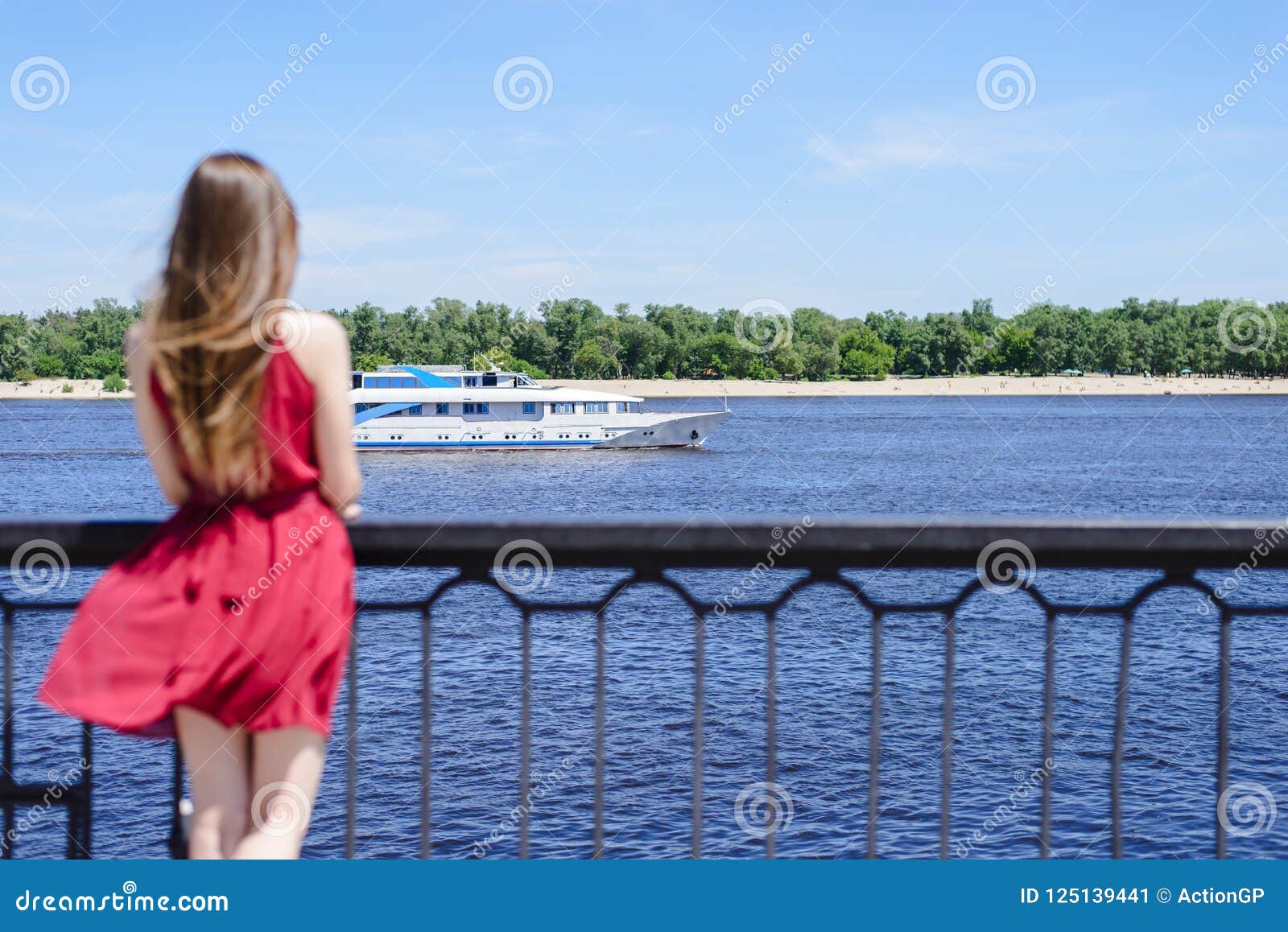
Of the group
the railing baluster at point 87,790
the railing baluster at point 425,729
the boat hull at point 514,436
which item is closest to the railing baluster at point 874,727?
the railing baluster at point 425,729

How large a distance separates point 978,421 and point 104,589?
5924 inches

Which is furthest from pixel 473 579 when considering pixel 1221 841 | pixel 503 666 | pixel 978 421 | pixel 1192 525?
pixel 978 421

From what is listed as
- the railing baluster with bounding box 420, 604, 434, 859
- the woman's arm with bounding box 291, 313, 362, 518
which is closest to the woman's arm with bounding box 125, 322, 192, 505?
the woman's arm with bounding box 291, 313, 362, 518

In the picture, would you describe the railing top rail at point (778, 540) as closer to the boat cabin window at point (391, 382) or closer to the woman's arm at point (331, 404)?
the woman's arm at point (331, 404)

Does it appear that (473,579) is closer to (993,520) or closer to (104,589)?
(104,589)

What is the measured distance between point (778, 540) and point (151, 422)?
1.66 meters

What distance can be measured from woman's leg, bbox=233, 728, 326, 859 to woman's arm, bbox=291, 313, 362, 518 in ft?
1.86

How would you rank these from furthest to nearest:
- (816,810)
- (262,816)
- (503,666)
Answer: (503,666)
(816,810)
(262,816)

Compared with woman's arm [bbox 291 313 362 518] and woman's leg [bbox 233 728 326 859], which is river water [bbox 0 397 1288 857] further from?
woman's arm [bbox 291 313 362 518]

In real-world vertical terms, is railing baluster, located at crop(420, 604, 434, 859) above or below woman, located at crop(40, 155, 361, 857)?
below

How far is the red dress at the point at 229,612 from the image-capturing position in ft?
9.02

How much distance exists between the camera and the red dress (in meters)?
2.75

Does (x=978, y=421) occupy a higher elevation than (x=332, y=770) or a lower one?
higher

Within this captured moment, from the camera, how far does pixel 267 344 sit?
2.67 meters
